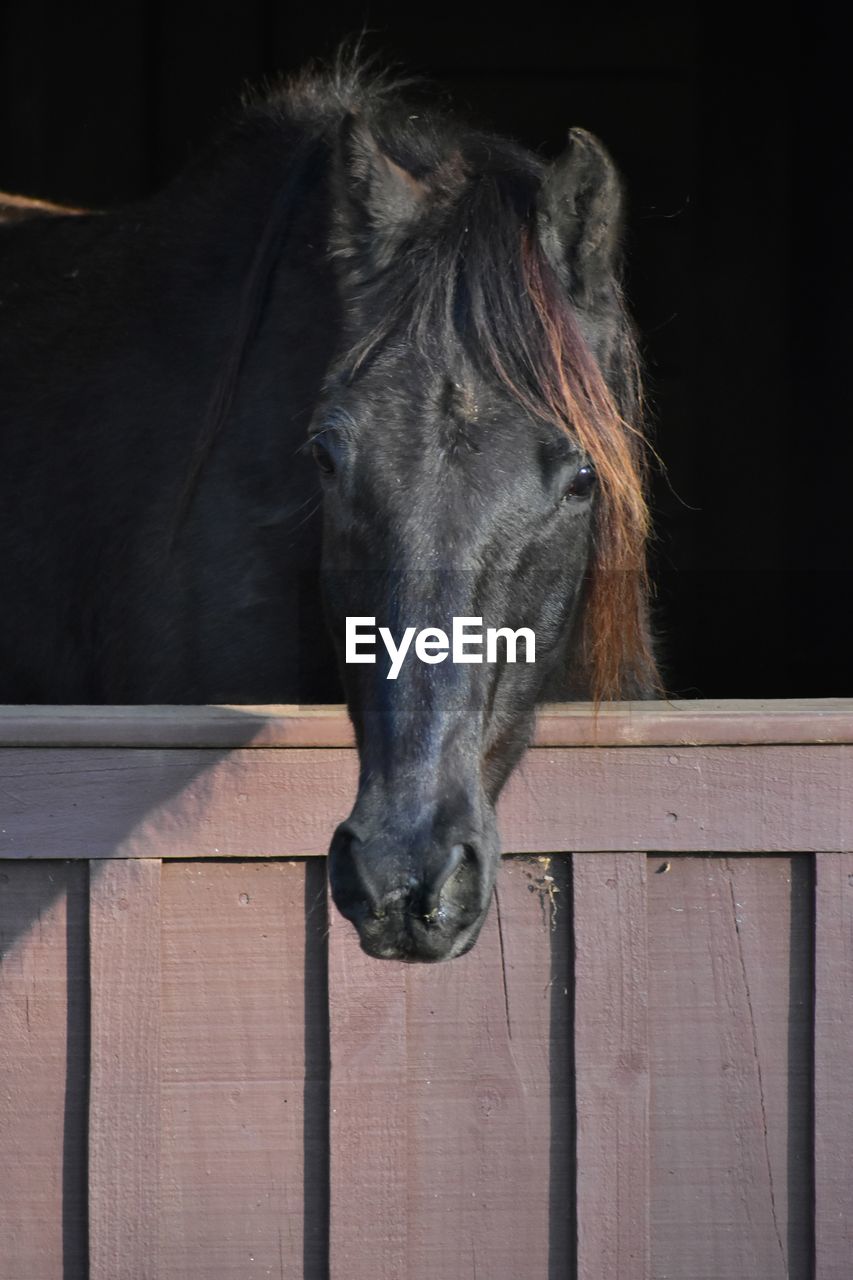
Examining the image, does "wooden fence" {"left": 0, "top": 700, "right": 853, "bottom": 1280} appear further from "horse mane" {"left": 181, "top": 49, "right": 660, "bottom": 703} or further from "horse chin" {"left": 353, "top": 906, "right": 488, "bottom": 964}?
"horse chin" {"left": 353, "top": 906, "right": 488, "bottom": 964}

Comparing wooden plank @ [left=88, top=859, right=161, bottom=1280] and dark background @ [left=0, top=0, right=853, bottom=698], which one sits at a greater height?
dark background @ [left=0, top=0, right=853, bottom=698]

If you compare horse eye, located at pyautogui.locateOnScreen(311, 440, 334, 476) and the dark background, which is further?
the dark background

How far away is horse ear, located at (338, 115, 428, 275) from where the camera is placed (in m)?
2.18

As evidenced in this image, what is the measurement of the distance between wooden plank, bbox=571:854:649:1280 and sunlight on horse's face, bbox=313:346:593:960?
282mm

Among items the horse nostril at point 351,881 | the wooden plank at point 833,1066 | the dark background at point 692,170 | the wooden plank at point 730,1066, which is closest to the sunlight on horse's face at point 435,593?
the horse nostril at point 351,881

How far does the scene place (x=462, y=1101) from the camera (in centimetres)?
204

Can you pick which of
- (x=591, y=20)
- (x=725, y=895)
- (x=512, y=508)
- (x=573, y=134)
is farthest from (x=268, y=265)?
(x=591, y=20)

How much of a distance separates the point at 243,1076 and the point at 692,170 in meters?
5.46

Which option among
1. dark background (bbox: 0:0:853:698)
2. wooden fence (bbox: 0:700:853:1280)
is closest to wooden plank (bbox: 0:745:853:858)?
wooden fence (bbox: 0:700:853:1280)

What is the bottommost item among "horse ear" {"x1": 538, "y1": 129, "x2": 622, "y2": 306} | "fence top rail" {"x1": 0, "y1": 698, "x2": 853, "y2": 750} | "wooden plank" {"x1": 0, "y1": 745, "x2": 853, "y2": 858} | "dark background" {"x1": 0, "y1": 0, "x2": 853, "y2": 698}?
"wooden plank" {"x1": 0, "y1": 745, "x2": 853, "y2": 858}

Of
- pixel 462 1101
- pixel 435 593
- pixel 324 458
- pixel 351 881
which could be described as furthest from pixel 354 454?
pixel 462 1101

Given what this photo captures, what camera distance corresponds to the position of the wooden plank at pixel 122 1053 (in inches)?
79.5

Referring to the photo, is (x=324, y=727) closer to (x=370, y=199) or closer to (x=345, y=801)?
(x=345, y=801)
